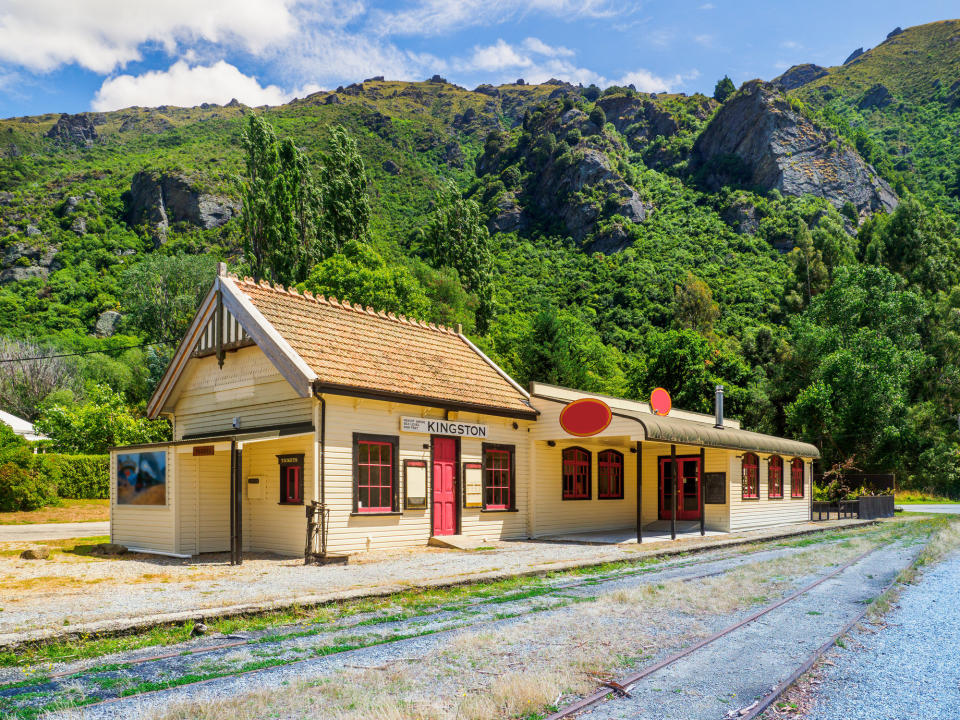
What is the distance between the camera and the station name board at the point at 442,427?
53.7ft

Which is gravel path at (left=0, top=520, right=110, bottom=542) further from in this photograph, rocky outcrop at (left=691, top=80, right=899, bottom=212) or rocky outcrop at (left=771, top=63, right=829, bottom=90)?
rocky outcrop at (left=771, top=63, right=829, bottom=90)

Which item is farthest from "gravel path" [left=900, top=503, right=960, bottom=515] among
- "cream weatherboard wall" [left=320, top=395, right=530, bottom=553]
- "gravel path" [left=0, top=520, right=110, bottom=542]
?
"gravel path" [left=0, top=520, right=110, bottom=542]

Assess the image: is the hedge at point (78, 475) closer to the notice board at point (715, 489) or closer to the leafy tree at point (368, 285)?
the leafy tree at point (368, 285)

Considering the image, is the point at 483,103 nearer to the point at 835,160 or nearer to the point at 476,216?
the point at 835,160

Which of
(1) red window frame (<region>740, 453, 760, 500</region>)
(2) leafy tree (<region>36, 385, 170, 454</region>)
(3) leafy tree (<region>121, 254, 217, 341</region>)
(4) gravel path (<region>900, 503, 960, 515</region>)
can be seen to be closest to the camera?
(1) red window frame (<region>740, 453, 760, 500</region>)

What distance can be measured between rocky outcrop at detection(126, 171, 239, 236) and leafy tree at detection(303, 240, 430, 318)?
53391 millimetres

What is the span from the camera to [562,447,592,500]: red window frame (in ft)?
69.3

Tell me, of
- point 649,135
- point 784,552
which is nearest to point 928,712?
point 784,552

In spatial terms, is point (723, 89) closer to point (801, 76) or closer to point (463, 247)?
point (801, 76)

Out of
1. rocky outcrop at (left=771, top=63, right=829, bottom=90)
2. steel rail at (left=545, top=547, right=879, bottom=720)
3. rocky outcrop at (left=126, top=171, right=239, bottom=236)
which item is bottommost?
steel rail at (left=545, top=547, right=879, bottom=720)

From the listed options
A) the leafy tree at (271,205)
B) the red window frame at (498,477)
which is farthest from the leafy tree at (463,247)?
the red window frame at (498,477)

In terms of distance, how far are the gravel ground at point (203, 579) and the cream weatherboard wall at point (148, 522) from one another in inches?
15.3

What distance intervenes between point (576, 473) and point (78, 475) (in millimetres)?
21604

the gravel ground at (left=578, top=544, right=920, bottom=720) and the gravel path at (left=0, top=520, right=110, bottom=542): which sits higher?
the gravel ground at (left=578, top=544, right=920, bottom=720)
